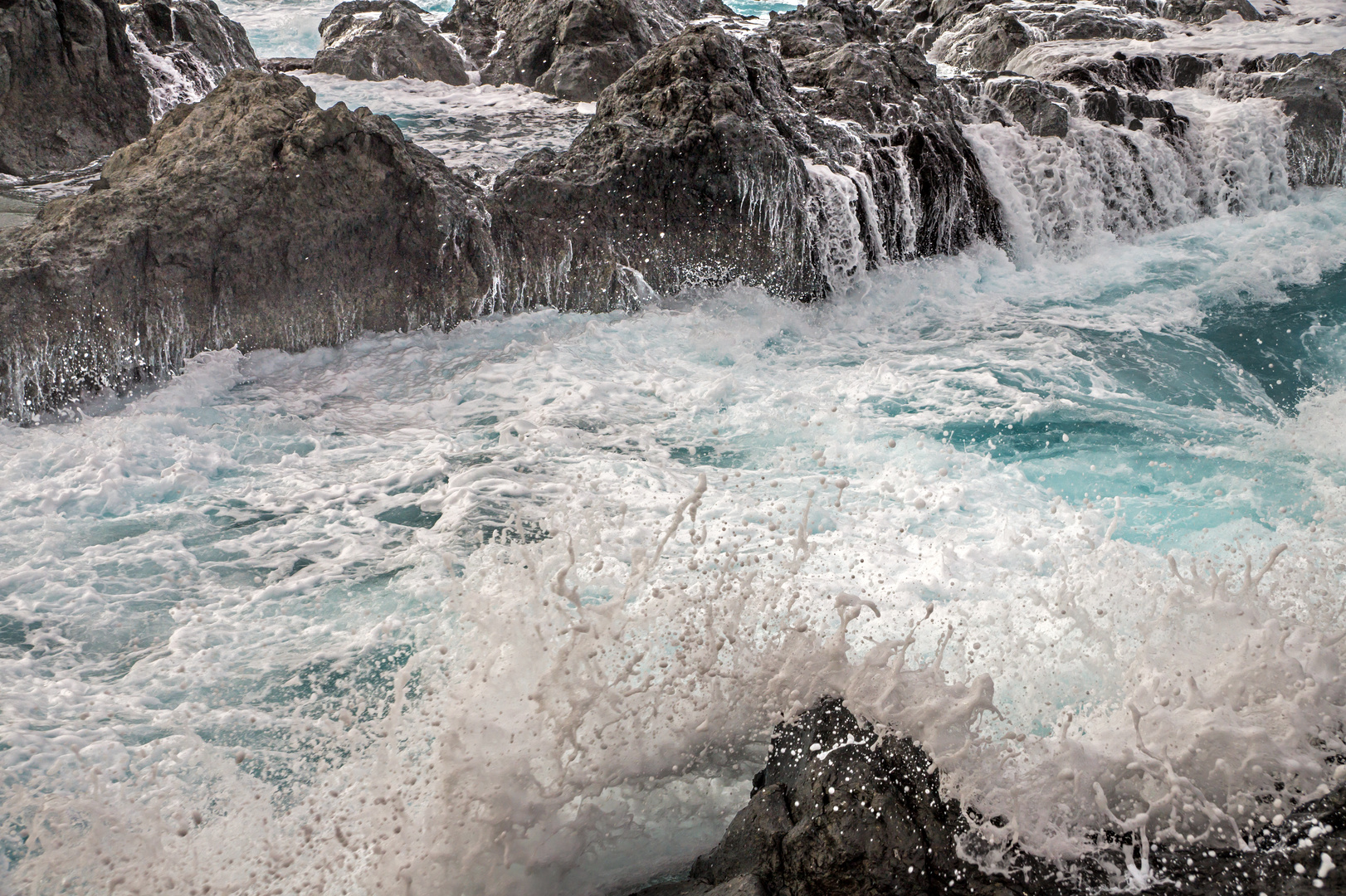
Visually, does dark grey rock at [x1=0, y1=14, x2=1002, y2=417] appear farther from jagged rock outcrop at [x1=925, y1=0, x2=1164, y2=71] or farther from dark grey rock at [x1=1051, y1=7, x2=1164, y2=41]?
dark grey rock at [x1=1051, y1=7, x2=1164, y2=41]

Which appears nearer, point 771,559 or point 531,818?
point 531,818

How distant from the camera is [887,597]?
3.69 metres

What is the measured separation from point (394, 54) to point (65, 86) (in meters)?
4.10

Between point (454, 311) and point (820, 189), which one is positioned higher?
point (820, 189)

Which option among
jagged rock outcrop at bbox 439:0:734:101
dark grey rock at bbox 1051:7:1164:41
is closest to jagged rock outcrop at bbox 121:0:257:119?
jagged rock outcrop at bbox 439:0:734:101

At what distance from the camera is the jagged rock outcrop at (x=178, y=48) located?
30.8 feet

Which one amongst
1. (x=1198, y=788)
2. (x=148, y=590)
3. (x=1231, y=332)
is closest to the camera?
(x=1198, y=788)

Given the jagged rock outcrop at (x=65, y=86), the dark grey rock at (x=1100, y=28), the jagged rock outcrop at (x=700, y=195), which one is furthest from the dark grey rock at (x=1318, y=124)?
the jagged rock outcrop at (x=65, y=86)

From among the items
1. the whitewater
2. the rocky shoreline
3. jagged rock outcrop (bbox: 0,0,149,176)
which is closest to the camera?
the whitewater

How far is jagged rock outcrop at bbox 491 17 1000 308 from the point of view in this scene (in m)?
6.50

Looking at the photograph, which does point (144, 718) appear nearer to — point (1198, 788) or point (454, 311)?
point (1198, 788)

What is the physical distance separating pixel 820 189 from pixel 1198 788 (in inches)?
227

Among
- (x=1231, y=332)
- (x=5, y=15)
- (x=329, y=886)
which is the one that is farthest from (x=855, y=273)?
(x=5, y=15)

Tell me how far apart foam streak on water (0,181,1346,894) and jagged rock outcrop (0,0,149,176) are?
472 cm
